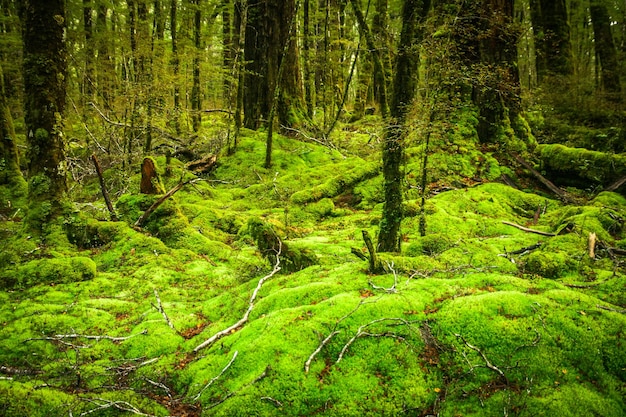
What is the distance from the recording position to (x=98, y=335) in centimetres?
439

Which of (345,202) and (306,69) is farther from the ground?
(306,69)

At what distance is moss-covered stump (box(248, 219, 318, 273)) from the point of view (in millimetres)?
5566

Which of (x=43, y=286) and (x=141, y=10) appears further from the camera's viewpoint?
(x=141, y=10)

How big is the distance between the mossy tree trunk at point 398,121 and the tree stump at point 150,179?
209 inches

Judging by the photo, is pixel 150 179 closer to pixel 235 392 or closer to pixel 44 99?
pixel 44 99

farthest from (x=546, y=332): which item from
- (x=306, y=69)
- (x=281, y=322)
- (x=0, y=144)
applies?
(x=306, y=69)

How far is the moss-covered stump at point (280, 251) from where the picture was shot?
219 inches

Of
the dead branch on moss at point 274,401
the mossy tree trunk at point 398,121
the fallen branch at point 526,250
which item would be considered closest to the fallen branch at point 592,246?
the fallen branch at point 526,250

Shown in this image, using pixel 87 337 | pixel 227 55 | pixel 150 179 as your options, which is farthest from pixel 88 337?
pixel 227 55

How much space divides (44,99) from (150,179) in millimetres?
2486

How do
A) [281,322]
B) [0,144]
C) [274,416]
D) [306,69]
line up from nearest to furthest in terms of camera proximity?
[274,416], [281,322], [0,144], [306,69]

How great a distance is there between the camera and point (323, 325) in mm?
3498

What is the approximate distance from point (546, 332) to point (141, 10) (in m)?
15.4

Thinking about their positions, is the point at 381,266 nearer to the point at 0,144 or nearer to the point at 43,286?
the point at 43,286
